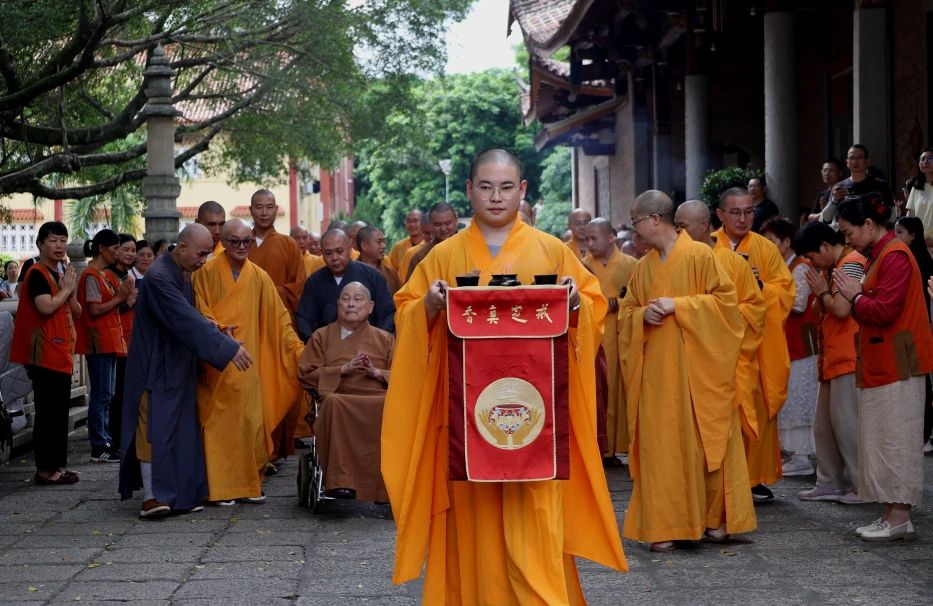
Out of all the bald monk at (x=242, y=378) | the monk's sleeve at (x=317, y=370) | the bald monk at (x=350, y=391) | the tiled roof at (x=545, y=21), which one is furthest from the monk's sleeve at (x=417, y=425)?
the tiled roof at (x=545, y=21)

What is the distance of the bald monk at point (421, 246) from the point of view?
11075 millimetres

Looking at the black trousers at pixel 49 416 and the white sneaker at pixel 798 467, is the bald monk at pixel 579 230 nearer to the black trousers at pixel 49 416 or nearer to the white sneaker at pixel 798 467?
Result: the white sneaker at pixel 798 467

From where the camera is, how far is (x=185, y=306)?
7879 millimetres

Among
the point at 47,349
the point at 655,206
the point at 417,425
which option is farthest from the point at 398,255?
the point at 417,425

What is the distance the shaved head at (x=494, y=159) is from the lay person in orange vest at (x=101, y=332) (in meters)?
5.83

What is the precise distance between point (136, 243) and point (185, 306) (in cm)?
324

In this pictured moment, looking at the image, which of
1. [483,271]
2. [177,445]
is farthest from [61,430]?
[483,271]

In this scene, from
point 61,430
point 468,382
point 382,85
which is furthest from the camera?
point 382,85

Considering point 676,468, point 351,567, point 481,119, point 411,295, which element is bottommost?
point 351,567

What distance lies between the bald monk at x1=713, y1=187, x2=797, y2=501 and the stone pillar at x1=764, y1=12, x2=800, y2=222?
4.81 m

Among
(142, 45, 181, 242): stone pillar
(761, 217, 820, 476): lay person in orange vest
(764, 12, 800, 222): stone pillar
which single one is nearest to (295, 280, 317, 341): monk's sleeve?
(142, 45, 181, 242): stone pillar

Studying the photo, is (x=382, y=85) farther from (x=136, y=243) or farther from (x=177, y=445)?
(x=177, y=445)

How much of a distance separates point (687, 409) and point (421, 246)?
502 cm

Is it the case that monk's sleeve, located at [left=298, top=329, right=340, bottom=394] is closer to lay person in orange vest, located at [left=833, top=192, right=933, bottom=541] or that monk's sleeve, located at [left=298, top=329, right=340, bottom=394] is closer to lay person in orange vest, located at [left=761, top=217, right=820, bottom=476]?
lay person in orange vest, located at [left=833, top=192, right=933, bottom=541]
